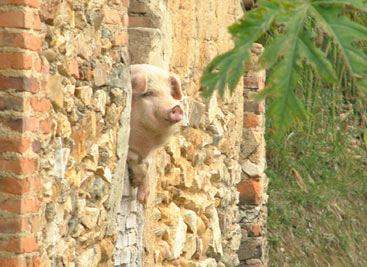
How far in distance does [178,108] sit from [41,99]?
122cm

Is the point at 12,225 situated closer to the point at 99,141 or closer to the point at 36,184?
the point at 36,184

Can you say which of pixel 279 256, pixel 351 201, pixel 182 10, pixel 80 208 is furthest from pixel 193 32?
pixel 351 201

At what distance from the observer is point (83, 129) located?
354cm

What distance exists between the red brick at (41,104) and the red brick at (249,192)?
496 centimetres

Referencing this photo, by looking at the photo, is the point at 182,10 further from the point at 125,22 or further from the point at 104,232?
the point at 104,232

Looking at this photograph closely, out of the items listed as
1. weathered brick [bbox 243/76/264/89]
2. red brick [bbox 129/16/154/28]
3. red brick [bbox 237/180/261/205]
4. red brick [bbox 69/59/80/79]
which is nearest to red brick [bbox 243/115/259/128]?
weathered brick [bbox 243/76/264/89]

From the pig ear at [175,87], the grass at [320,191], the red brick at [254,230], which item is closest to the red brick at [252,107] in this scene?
the red brick at [254,230]

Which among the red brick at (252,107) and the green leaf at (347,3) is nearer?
the green leaf at (347,3)

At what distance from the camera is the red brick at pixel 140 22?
468cm

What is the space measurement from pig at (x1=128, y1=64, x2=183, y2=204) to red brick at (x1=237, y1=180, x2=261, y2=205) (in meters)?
3.70

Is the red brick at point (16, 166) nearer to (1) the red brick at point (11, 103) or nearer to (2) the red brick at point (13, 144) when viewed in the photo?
(2) the red brick at point (13, 144)

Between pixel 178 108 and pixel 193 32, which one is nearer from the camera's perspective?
pixel 178 108

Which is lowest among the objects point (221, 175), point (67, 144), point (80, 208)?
point (221, 175)

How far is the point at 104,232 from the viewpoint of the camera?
3.89 meters
